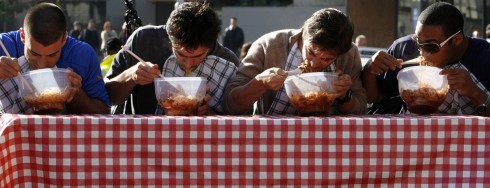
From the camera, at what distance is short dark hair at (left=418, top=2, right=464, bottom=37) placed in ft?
14.6

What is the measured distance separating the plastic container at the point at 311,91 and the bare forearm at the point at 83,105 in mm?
903

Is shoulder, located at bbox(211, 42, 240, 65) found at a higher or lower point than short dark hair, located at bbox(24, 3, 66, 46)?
lower

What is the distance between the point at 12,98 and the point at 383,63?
1640 millimetres

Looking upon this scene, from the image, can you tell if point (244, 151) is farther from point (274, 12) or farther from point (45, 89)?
point (274, 12)

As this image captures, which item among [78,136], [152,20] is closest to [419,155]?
[78,136]

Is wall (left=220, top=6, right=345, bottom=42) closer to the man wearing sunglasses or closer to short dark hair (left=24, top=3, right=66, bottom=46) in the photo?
the man wearing sunglasses

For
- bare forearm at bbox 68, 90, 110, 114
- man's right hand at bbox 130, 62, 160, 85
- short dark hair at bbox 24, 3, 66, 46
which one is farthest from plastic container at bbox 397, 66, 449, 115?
short dark hair at bbox 24, 3, 66, 46

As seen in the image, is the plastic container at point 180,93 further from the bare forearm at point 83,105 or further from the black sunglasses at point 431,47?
the black sunglasses at point 431,47

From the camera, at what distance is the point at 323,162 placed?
145 inches

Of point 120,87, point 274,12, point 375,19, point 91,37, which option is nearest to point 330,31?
point 120,87

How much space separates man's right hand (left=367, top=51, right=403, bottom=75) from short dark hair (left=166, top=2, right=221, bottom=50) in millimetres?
738

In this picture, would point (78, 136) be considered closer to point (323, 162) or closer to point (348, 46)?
point (323, 162)

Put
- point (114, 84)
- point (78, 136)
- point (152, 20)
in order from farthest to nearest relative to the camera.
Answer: point (152, 20) < point (114, 84) < point (78, 136)

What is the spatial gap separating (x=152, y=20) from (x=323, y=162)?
22.8 metres
